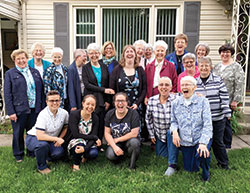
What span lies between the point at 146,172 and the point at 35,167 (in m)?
1.60

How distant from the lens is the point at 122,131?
3230mm

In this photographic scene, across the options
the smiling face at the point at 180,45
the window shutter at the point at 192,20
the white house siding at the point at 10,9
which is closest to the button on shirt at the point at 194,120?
the smiling face at the point at 180,45

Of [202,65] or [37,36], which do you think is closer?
[202,65]

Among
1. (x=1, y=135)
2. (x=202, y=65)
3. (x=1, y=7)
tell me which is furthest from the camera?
(x=1, y=7)

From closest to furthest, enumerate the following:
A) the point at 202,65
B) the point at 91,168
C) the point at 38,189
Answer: the point at 38,189
the point at 202,65
the point at 91,168

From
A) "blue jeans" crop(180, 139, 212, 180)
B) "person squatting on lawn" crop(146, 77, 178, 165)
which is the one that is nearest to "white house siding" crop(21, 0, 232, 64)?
"person squatting on lawn" crop(146, 77, 178, 165)

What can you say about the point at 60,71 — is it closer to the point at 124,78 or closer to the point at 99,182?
the point at 124,78

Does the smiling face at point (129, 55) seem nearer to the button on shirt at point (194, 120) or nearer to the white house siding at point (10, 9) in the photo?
the button on shirt at point (194, 120)

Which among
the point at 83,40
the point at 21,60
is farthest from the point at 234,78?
the point at 83,40

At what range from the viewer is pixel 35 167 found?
3.19 meters

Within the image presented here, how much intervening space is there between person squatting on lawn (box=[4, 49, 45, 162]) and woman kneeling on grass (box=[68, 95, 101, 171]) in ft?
2.42

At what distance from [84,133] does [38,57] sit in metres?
1.54

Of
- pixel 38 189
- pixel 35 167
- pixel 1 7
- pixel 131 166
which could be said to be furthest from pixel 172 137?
pixel 1 7

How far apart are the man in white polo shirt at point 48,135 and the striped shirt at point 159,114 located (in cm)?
137
